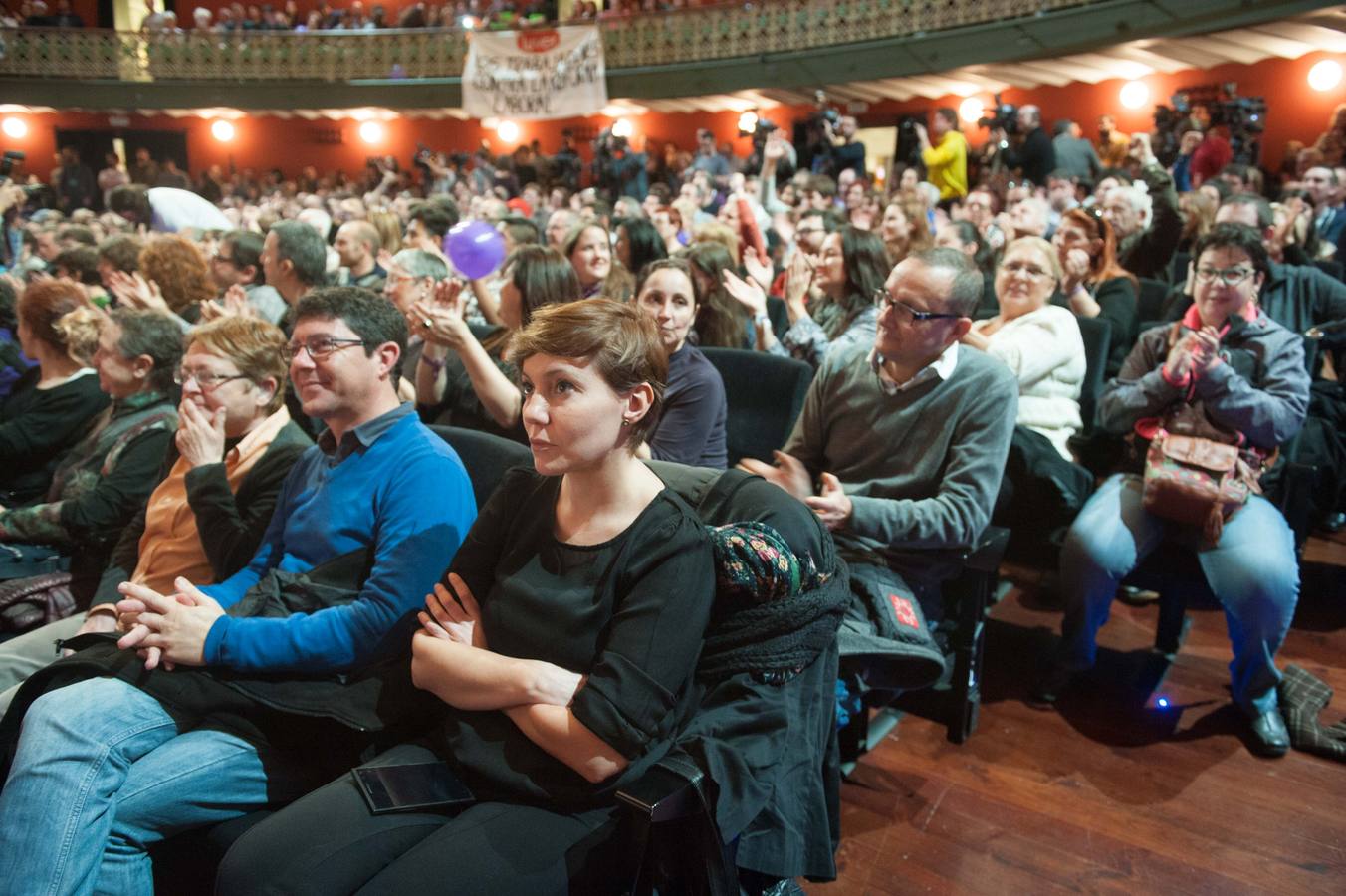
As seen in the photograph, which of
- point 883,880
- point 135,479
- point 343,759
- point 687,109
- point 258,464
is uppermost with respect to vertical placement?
point 687,109

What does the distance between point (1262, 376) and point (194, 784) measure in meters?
2.65

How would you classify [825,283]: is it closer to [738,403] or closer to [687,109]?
[738,403]

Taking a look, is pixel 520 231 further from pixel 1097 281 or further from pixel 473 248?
pixel 1097 281

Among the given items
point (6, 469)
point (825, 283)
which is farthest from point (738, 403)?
point (6, 469)

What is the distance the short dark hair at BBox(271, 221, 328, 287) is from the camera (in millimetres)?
3494

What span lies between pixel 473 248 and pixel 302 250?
65cm

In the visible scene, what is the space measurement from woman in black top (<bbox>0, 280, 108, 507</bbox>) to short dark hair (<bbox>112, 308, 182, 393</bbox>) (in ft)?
1.46

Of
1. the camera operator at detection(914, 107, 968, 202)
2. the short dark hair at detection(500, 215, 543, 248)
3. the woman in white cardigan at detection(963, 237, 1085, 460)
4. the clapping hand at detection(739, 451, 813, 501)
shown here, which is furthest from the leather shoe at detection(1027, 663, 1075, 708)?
the camera operator at detection(914, 107, 968, 202)

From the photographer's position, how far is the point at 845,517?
2051 millimetres

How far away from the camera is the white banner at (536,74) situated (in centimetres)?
1173

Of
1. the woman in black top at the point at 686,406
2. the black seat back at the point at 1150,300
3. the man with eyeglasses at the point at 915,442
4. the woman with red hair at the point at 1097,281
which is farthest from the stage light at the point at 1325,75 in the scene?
the woman in black top at the point at 686,406

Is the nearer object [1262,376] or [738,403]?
[1262,376]

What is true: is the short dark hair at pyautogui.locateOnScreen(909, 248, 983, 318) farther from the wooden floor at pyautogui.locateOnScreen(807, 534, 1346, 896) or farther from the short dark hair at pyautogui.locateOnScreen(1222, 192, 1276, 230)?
the short dark hair at pyautogui.locateOnScreen(1222, 192, 1276, 230)

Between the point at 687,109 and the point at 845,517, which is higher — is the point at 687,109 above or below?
above
